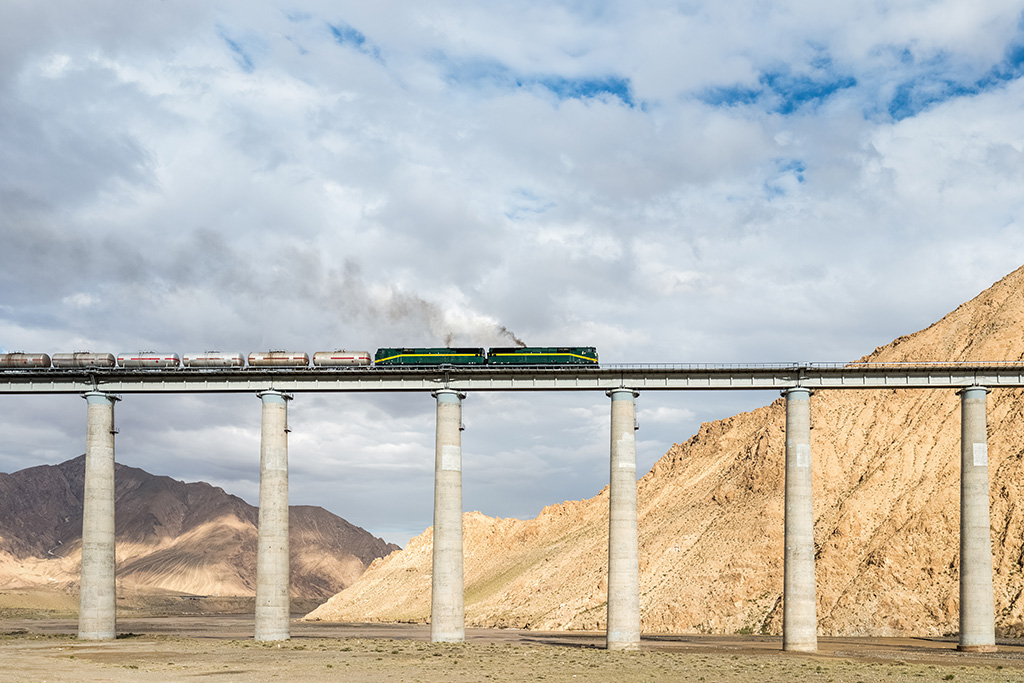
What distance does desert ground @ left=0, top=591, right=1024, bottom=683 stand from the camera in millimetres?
41625

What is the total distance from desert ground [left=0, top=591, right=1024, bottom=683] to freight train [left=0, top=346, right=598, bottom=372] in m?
15.2

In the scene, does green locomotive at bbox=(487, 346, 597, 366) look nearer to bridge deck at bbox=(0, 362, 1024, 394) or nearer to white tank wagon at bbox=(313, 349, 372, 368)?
bridge deck at bbox=(0, 362, 1024, 394)

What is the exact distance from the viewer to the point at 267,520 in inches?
2191

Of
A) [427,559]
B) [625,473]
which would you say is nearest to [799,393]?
[625,473]

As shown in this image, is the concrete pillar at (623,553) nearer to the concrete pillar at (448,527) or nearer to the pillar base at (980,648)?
the concrete pillar at (448,527)

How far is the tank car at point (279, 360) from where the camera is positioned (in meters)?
57.4

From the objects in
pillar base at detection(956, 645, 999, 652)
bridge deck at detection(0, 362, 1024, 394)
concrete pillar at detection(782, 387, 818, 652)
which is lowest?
pillar base at detection(956, 645, 999, 652)

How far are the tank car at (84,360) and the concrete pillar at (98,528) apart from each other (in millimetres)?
1633

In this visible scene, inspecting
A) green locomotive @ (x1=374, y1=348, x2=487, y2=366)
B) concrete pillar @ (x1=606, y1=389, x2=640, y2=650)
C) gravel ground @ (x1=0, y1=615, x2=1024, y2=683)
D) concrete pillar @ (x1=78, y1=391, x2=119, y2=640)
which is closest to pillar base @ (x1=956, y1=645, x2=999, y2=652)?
gravel ground @ (x1=0, y1=615, x2=1024, y2=683)

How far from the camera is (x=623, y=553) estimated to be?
2069 inches

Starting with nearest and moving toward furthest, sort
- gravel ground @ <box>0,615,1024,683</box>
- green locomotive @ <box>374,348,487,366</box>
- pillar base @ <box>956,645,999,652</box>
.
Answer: gravel ground @ <box>0,615,1024,683</box>, pillar base @ <box>956,645,999,652</box>, green locomotive @ <box>374,348,487,366</box>

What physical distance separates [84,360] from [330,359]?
14765 millimetres

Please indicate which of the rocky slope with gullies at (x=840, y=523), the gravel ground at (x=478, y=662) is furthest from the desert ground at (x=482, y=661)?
the rocky slope with gullies at (x=840, y=523)

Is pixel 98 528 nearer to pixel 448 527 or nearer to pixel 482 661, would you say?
pixel 448 527
